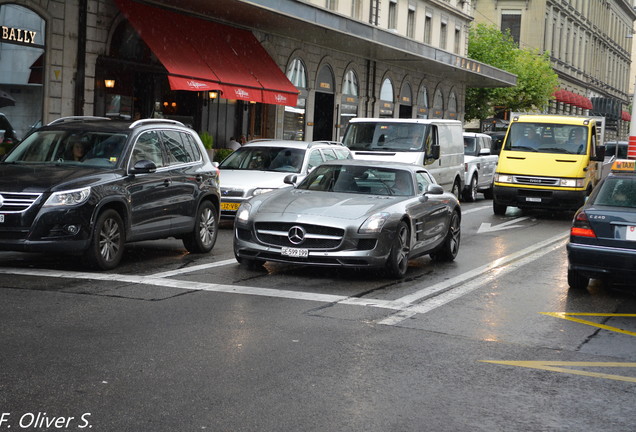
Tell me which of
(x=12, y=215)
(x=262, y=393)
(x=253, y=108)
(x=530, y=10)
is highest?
(x=530, y=10)

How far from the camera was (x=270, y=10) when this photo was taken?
25125mm

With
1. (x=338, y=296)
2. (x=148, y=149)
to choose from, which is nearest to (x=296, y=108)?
(x=148, y=149)

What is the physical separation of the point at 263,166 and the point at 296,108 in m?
15.6

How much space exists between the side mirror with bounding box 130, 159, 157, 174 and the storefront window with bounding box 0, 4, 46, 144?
910cm

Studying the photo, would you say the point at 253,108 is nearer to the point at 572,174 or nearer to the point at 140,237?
the point at 572,174

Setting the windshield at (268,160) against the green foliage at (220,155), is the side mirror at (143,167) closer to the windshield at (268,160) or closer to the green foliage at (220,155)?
the windshield at (268,160)

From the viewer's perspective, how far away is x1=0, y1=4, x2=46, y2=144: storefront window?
20031mm

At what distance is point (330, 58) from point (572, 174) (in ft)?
49.5

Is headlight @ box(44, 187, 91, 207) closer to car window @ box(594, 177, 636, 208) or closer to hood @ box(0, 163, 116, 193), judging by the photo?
hood @ box(0, 163, 116, 193)

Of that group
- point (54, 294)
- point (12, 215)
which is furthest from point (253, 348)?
point (12, 215)

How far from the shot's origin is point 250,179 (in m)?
17.0

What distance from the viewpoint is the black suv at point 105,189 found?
33.9ft

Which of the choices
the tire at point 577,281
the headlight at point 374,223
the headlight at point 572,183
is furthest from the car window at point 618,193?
the headlight at point 572,183

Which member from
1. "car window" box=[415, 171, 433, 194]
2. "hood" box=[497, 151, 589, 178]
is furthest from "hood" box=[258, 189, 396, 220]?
"hood" box=[497, 151, 589, 178]
